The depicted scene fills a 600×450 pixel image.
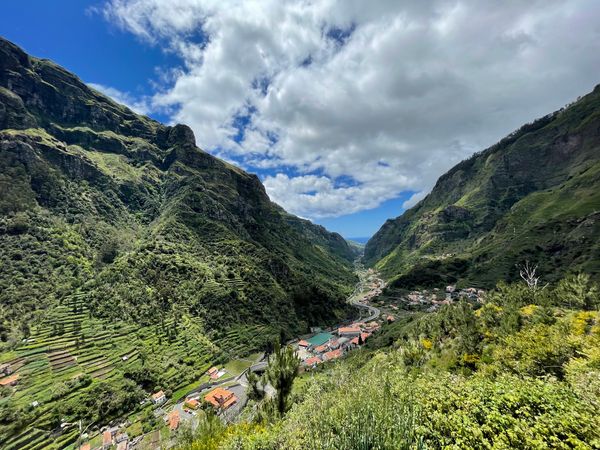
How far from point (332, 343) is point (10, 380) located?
317 feet

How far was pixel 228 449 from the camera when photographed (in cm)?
1557

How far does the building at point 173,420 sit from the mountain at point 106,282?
1358cm

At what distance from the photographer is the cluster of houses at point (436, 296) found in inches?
5448

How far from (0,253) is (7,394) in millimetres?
74474

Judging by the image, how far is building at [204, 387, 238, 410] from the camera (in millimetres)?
65287

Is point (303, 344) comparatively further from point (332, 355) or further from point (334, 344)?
point (332, 355)

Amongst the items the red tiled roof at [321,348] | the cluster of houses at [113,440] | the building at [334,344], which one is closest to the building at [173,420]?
the cluster of houses at [113,440]

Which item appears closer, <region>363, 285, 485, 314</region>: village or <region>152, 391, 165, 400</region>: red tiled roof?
<region>152, 391, 165, 400</region>: red tiled roof

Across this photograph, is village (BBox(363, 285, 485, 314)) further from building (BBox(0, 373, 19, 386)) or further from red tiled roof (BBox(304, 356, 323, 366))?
building (BBox(0, 373, 19, 386))

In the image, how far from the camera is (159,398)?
70.4 m

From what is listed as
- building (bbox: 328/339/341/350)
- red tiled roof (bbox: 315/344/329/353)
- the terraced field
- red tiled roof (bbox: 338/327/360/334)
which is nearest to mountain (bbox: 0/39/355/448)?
the terraced field

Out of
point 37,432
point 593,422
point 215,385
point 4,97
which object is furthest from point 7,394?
point 4,97

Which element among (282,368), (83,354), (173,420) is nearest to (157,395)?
(173,420)

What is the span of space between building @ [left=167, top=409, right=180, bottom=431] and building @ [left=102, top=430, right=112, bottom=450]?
1116 cm
